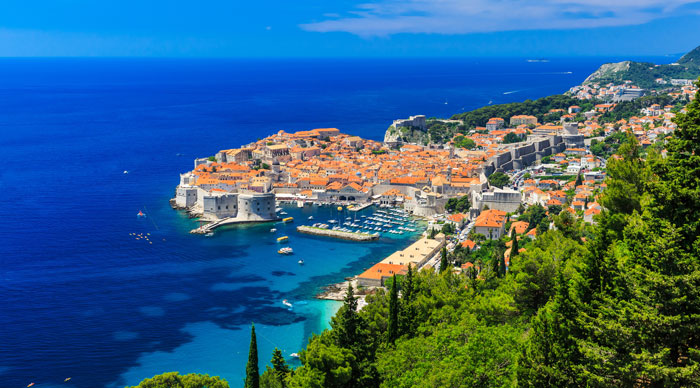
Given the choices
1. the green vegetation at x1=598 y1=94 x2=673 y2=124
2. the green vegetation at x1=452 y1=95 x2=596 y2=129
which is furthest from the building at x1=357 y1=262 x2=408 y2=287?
the green vegetation at x1=598 y1=94 x2=673 y2=124

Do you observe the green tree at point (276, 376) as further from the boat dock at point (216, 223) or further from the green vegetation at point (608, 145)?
the green vegetation at point (608, 145)

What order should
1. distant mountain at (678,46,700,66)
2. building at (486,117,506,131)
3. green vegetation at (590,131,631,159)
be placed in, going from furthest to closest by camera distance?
1. distant mountain at (678,46,700,66)
2. building at (486,117,506,131)
3. green vegetation at (590,131,631,159)

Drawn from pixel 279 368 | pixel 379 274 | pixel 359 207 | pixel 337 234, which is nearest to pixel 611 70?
pixel 359 207

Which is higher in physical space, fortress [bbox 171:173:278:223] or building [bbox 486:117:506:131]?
building [bbox 486:117:506:131]

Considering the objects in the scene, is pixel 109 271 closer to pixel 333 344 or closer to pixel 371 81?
pixel 333 344

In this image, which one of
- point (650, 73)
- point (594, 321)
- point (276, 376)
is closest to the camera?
point (594, 321)

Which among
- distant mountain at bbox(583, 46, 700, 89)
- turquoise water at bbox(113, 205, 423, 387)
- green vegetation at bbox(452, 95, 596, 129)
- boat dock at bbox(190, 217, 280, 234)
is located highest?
distant mountain at bbox(583, 46, 700, 89)

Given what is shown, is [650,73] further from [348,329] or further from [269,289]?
[348,329]

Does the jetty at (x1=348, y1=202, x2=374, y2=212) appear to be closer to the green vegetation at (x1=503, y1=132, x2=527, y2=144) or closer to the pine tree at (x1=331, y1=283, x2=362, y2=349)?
the green vegetation at (x1=503, y1=132, x2=527, y2=144)
